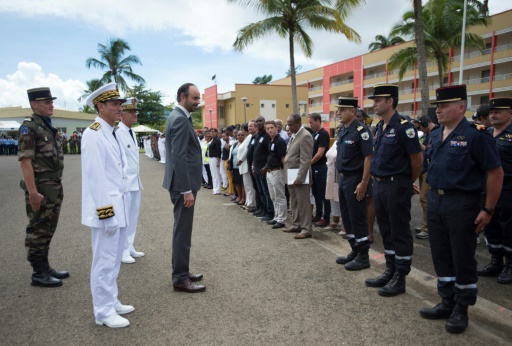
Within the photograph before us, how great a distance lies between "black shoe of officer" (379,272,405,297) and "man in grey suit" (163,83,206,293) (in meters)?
2.05

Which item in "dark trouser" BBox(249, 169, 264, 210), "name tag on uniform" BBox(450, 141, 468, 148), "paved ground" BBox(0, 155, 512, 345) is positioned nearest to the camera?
"paved ground" BBox(0, 155, 512, 345)

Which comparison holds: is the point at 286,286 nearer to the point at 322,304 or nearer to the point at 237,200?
the point at 322,304

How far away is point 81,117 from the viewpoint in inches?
2341

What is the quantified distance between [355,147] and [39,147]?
4010mm

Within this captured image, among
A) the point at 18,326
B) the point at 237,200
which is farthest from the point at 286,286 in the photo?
the point at 237,200

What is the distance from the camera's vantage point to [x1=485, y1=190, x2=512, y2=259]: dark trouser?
4539 millimetres

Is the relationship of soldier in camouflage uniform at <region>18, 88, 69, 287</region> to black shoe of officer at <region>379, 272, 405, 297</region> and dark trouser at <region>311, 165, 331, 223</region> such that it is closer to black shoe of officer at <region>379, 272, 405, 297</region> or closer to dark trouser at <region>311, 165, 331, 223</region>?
black shoe of officer at <region>379, 272, 405, 297</region>

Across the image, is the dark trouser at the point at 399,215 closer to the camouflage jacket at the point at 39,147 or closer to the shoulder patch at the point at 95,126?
the shoulder patch at the point at 95,126

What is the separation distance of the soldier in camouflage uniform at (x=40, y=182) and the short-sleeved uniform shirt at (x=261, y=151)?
4.08 meters

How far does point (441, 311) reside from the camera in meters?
3.46

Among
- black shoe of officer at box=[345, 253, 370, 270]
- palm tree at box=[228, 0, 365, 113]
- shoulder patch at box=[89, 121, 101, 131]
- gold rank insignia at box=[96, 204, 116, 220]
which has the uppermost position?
palm tree at box=[228, 0, 365, 113]

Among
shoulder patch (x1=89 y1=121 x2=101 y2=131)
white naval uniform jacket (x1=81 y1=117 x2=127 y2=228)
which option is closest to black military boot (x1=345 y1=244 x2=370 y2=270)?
white naval uniform jacket (x1=81 y1=117 x2=127 y2=228)

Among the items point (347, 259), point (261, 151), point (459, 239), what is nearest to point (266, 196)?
point (261, 151)

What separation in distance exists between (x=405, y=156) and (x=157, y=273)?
3.45 m
